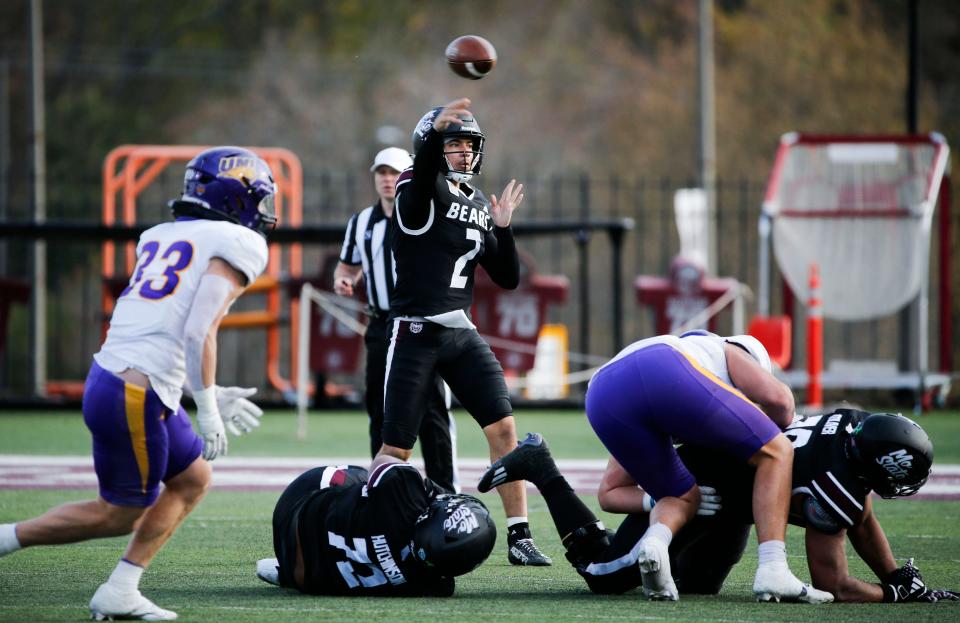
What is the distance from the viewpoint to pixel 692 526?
586 cm

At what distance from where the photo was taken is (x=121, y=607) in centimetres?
505

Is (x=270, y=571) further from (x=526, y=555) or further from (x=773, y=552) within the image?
(x=773, y=552)

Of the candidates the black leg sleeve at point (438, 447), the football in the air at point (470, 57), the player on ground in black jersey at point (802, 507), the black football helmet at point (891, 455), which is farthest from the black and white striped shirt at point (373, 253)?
the black football helmet at point (891, 455)

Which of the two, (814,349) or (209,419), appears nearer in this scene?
(209,419)

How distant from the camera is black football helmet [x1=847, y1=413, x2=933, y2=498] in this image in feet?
17.6

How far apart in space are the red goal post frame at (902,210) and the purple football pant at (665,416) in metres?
A: 10.2

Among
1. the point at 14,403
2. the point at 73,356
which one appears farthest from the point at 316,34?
the point at 14,403

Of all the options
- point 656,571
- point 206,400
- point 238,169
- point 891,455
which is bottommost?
point 656,571

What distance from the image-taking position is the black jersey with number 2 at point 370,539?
221 inches

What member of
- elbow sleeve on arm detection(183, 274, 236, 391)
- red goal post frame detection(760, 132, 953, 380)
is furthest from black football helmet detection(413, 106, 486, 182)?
red goal post frame detection(760, 132, 953, 380)

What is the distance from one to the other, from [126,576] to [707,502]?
7.58 ft

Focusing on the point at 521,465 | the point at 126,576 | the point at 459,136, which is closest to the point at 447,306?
the point at 459,136

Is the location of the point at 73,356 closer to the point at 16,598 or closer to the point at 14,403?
the point at 14,403

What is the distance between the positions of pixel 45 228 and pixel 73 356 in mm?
14308
